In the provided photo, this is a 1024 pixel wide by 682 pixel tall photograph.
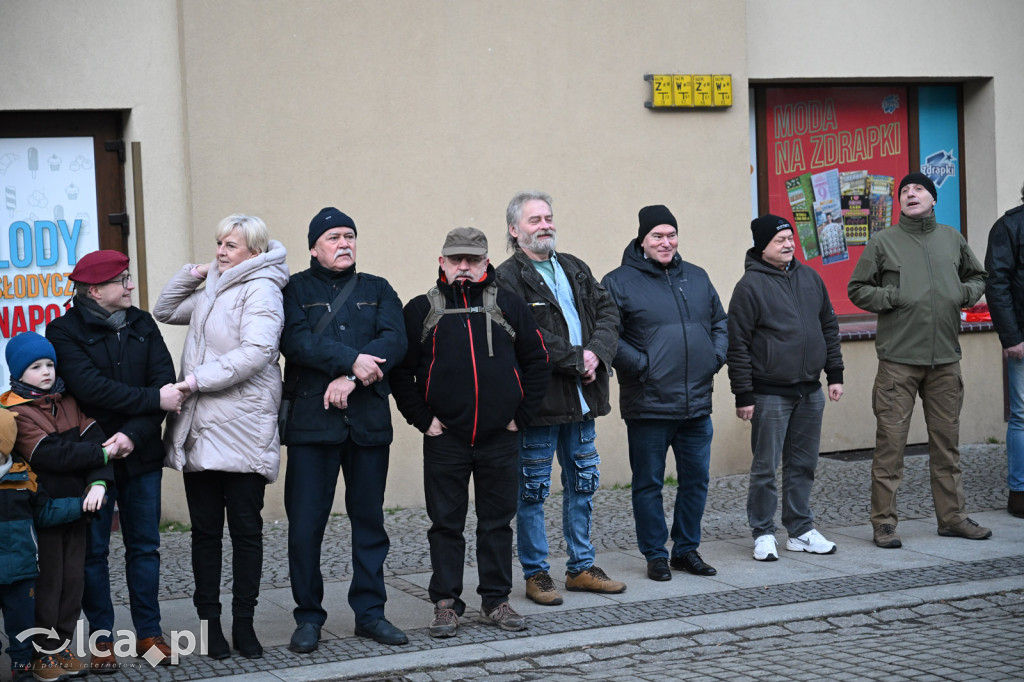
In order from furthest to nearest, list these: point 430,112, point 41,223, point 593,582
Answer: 1. point 430,112
2. point 41,223
3. point 593,582

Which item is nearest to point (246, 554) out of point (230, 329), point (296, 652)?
point (296, 652)

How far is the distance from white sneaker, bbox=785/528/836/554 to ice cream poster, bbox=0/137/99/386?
195 inches

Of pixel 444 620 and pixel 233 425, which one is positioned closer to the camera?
pixel 233 425

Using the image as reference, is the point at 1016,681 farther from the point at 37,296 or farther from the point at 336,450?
the point at 37,296

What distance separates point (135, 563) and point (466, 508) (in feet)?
5.04

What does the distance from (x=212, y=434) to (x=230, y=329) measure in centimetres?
47

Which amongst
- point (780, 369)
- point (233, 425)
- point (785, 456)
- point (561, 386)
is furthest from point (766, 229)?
point (233, 425)

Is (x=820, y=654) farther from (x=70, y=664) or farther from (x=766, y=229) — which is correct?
(x=70, y=664)

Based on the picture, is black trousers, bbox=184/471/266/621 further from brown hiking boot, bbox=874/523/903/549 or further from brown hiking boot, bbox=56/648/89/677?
brown hiking boot, bbox=874/523/903/549

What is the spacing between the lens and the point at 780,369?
7117 millimetres

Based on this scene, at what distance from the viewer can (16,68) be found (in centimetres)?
799

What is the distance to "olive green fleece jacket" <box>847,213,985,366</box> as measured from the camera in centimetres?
755

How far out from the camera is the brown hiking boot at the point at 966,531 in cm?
762

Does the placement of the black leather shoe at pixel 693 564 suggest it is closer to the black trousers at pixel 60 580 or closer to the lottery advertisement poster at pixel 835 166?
the black trousers at pixel 60 580
